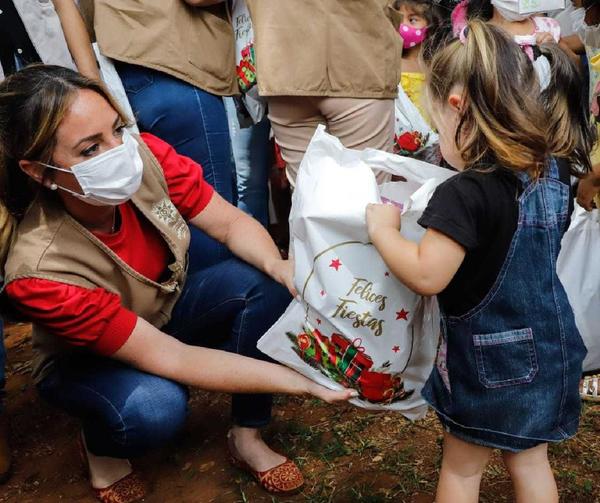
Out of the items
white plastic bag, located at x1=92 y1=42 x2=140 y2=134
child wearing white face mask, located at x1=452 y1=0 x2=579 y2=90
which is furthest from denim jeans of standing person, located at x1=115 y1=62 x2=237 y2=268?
child wearing white face mask, located at x1=452 y1=0 x2=579 y2=90

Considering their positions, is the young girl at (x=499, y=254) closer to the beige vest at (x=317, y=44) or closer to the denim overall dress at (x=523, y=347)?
the denim overall dress at (x=523, y=347)

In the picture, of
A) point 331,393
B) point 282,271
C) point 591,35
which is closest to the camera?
point 331,393

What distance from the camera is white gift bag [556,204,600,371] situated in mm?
2773

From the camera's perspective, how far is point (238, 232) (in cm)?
237

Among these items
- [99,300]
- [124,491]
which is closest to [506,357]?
[99,300]

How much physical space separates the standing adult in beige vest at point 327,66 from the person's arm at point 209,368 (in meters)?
0.93

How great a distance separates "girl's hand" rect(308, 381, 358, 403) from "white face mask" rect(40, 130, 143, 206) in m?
0.70

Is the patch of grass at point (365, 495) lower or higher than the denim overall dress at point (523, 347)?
lower

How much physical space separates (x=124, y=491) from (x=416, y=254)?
1.25 meters

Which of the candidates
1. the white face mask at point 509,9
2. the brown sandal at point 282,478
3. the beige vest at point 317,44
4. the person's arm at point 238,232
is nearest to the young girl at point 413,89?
the white face mask at point 509,9

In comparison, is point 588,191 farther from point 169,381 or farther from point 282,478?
point 169,381

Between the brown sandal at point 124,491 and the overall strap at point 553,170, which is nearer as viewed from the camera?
the overall strap at point 553,170

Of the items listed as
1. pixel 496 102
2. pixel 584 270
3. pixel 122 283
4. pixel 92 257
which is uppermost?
pixel 496 102

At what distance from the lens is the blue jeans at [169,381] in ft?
6.86
